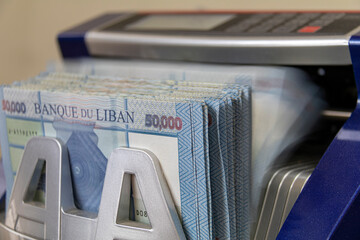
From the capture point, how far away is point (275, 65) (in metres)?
0.69

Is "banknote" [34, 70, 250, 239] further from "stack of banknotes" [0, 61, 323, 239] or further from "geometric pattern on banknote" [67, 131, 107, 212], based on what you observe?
"geometric pattern on banknote" [67, 131, 107, 212]

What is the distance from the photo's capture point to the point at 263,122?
65 centimetres

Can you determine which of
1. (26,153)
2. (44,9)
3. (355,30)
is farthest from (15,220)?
(44,9)

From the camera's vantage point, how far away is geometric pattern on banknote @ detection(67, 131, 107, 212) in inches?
24.4

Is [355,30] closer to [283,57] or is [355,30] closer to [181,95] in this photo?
[283,57]

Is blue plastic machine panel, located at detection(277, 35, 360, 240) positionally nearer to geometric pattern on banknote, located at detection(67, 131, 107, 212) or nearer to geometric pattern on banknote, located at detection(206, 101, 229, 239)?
geometric pattern on banknote, located at detection(206, 101, 229, 239)

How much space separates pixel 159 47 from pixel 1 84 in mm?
232

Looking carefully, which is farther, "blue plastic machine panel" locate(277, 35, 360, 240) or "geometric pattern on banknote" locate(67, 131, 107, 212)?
"geometric pattern on banknote" locate(67, 131, 107, 212)

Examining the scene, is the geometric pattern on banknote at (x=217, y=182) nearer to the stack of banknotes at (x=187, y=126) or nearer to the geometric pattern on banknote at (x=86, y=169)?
the stack of banknotes at (x=187, y=126)

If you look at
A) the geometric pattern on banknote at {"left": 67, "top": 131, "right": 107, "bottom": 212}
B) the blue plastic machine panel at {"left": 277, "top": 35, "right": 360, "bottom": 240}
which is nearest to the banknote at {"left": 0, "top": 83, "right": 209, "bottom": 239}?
the geometric pattern on banknote at {"left": 67, "top": 131, "right": 107, "bottom": 212}

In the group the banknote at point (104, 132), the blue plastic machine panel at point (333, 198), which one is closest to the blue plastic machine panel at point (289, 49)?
the blue plastic machine panel at point (333, 198)

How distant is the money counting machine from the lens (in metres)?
0.54

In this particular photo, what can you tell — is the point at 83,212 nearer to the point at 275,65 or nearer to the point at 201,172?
the point at 201,172

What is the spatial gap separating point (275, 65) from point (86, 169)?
0.28 m
